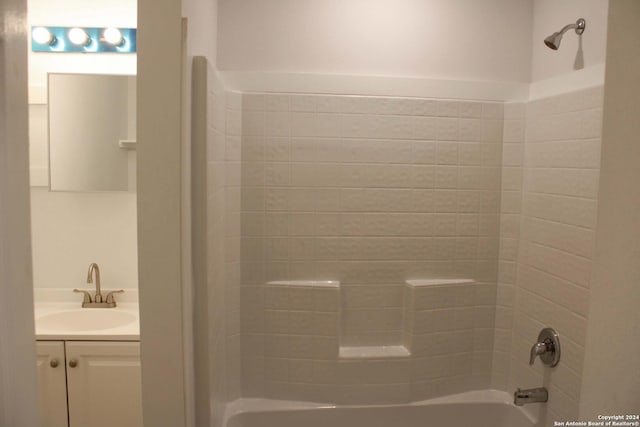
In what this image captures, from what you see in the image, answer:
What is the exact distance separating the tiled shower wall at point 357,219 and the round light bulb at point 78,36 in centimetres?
95

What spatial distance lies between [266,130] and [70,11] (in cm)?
123

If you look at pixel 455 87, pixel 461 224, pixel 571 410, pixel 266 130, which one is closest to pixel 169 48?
pixel 266 130

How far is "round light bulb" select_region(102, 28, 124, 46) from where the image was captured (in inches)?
85.7

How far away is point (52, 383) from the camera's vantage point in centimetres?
192

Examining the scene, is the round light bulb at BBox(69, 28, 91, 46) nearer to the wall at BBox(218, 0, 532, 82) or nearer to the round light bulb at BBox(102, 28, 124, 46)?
the round light bulb at BBox(102, 28, 124, 46)

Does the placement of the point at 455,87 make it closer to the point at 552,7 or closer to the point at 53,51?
the point at 552,7

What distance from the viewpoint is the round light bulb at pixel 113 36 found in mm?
2176

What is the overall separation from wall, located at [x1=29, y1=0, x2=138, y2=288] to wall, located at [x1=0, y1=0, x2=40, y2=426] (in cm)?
188

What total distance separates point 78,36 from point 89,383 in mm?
1634

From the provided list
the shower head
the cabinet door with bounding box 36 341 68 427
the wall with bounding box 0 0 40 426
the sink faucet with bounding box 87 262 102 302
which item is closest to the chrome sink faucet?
the sink faucet with bounding box 87 262 102 302

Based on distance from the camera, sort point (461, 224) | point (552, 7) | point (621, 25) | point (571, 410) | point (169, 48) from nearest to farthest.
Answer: point (621, 25) → point (169, 48) → point (571, 410) → point (552, 7) → point (461, 224)

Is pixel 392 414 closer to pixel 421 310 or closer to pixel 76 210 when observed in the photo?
pixel 421 310

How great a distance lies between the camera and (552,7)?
1.88m

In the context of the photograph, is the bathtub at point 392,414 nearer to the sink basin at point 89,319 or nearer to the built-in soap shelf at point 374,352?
the built-in soap shelf at point 374,352
